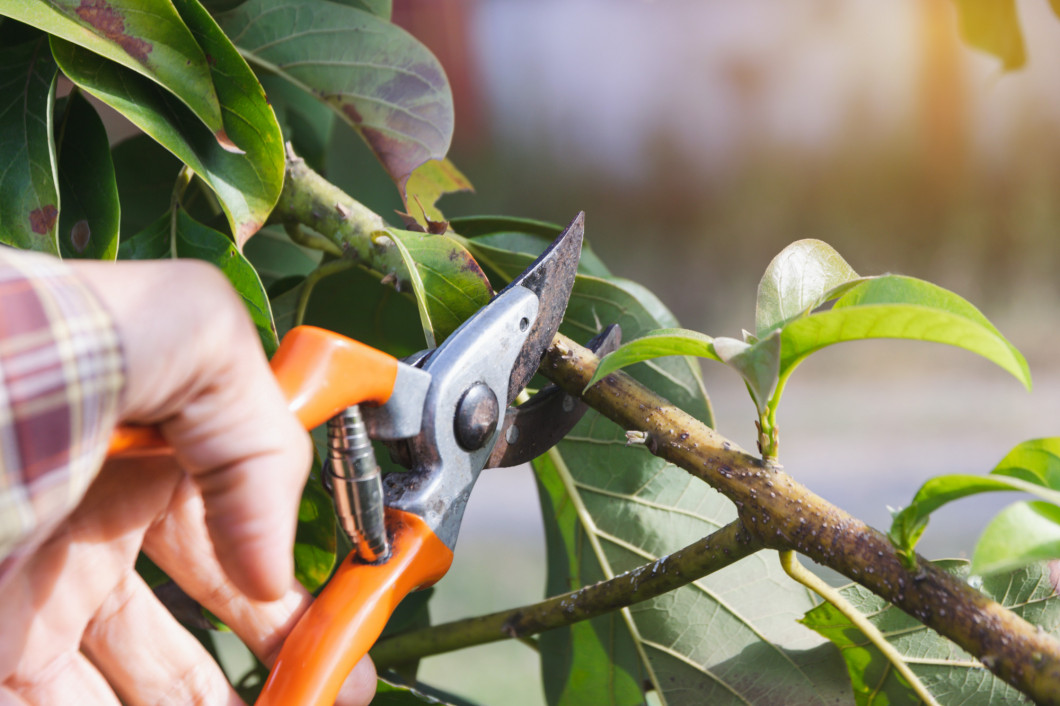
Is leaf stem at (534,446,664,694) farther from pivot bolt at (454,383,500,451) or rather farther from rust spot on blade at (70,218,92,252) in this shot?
rust spot on blade at (70,218,92,252)

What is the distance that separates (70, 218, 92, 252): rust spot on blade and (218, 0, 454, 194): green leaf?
12 centimetres

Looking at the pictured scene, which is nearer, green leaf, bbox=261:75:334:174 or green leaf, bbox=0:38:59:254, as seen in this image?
green leaf, bbox=0:38:59:254

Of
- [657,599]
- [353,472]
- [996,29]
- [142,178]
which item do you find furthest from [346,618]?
[996,29]

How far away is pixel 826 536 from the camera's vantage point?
23cm

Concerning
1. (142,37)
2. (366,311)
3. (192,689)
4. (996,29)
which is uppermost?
(996,29)

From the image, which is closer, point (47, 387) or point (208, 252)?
point (47, 387)

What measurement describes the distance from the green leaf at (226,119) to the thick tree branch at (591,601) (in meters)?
0.19

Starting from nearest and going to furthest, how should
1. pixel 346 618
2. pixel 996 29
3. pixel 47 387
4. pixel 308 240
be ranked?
pixel 47 387 < pixel 346 618 < pixel 308 240 < pixel 996 29

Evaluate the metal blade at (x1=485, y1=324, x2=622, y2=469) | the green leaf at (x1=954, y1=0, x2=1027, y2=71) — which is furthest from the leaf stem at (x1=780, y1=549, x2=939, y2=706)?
the green leaf at (x1=954, y1=0, x2=1027, y2=71)

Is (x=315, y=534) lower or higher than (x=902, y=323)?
lower

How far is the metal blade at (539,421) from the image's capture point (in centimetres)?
→ 31

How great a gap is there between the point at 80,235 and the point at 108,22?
93 mm

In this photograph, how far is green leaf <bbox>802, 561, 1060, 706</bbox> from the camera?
0.27 m

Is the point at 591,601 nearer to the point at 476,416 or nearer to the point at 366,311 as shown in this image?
the point at 476,416
